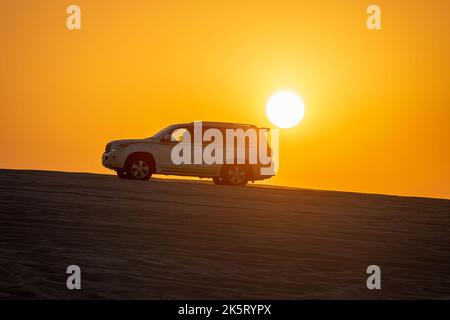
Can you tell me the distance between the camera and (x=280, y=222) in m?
18.2

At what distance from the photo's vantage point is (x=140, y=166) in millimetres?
29688

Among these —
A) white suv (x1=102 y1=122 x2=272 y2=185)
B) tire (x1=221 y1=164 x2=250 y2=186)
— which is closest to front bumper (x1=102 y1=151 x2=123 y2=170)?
white suv (x1=102 y1=122 x2=272 y2=185)

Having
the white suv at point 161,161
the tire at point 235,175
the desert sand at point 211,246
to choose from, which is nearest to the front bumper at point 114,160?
the white suv at point 161,161

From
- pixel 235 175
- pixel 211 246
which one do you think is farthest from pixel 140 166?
pixel 211 246

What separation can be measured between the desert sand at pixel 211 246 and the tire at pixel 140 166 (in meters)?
4.98

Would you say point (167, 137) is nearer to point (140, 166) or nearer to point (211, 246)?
point (140, 166)

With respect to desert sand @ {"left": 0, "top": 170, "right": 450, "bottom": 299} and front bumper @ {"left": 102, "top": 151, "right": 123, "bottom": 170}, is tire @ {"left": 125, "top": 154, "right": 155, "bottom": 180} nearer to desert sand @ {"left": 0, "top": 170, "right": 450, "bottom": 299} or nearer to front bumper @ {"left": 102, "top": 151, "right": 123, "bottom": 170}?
front bumper @ {"left": 102, "top": 151, "right": 123, "bottom": 170}

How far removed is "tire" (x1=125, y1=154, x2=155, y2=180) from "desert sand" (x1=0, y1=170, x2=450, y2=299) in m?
4.98

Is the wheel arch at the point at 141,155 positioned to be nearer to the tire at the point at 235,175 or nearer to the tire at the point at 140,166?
the tire at the point at 140,166

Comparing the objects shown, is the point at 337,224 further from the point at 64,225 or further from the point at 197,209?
the point at 64,225

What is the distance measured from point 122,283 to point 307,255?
3779 mm

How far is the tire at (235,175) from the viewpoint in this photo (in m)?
30.3
